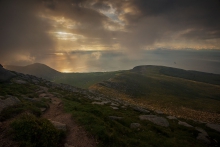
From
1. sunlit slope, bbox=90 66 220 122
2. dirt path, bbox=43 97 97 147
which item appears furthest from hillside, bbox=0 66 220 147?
sunlit slope, bbox=90 66 220 122

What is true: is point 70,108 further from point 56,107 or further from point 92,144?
point 92,144

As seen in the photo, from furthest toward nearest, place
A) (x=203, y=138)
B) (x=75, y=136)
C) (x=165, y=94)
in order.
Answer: (x=165, y=94)
(x=203, y=138)
(x=75, y=136)

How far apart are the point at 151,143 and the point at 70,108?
43.2ft

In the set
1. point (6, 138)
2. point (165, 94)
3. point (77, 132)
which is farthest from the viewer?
point (165, 94)

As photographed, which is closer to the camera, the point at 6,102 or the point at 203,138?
the point at 6,102

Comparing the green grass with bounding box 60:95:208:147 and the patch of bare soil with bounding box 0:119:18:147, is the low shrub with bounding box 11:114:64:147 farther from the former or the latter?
the green grass with bounding box 60:95:208:147

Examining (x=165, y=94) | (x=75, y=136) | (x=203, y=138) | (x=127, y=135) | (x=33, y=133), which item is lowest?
(x=165, y=94)

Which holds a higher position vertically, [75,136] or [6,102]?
[6,102]

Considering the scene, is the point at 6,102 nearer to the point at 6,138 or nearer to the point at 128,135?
the point at 6,138

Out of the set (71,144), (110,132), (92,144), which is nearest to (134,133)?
(110,132)

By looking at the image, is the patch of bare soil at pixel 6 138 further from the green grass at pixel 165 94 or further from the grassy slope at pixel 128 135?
the green grass at pixel 165 94

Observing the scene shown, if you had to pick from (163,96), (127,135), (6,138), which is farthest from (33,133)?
(163,96)

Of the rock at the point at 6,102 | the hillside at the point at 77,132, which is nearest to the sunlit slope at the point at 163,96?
the hillside at the point at 77,132

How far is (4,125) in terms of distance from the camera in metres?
11.7
